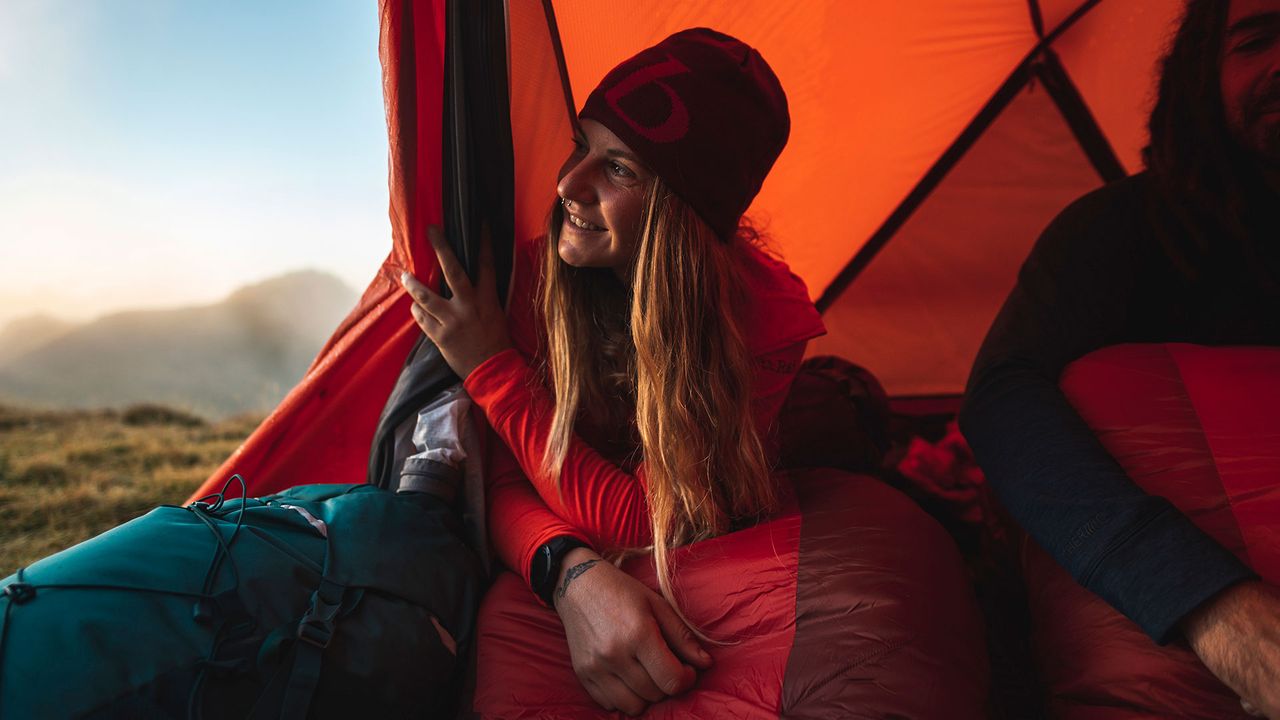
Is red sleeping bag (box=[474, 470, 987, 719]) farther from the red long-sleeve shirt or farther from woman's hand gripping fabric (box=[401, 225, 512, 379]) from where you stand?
woman's hand gripping fabric (box=[401, 225, 512, 379])

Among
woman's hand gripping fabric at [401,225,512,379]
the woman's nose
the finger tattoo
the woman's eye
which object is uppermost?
the woman's eye

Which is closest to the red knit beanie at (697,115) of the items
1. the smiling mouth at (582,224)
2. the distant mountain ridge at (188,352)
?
the smiling mouth at (582,224)

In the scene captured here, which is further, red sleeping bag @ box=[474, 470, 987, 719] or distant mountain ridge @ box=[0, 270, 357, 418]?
distant mountain ridge @ box=[0, 270, 357, 418]

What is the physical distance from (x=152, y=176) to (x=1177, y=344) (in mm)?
3240

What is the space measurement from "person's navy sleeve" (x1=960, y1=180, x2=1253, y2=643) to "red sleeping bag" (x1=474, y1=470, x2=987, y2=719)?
153 mm

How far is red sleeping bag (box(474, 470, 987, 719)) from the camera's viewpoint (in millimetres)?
872

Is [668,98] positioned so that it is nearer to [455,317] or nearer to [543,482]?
[455,317]

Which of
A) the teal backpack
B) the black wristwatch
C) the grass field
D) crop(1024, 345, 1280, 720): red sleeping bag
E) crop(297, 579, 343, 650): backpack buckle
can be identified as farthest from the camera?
the grass field

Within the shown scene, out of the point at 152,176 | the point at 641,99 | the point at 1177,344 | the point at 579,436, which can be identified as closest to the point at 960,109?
the point at 1177,344

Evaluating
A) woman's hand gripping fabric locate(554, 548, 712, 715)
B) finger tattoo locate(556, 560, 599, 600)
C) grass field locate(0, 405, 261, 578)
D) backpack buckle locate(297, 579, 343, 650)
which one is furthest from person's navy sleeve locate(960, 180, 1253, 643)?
grass field locate(0, 405, 261, 578)

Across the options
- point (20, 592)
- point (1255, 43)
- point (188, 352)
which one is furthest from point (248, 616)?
point (188, 352)

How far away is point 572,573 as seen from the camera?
997mm

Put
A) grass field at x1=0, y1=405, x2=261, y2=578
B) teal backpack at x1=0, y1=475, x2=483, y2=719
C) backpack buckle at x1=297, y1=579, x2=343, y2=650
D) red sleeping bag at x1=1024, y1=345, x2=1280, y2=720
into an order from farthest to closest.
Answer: grass field at x1=0, y1=405, x2=261, y2=578 → red sleeping bag at x1=1024, y1=345, x2=1280, y2=720 → backpack buckle at x1=297, y1=579, x2=343, y2=650 → teal backpack at x1=0, y1=475, x2=483, y2=719

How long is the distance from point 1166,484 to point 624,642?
0.76 m
